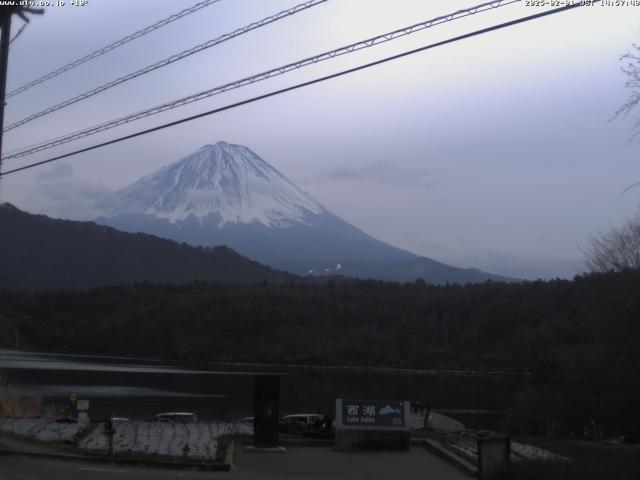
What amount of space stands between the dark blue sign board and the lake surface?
25.2 meters

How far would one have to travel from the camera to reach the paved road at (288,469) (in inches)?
625

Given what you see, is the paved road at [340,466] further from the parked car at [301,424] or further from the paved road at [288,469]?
the parked car at [301,424]

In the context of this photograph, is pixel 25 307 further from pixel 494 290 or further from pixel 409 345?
pixel 494 290

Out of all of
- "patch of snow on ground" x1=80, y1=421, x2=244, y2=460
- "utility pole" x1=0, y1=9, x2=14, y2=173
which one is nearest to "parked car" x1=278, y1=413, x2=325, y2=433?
"patch of snow on ground" x1=80, y1=421, x2=244, y2=460

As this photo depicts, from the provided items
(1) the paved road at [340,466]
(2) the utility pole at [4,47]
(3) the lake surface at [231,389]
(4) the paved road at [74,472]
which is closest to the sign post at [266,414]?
(1) the paved road at [340,466]

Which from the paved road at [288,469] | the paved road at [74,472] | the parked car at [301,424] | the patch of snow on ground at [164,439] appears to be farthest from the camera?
the parked car at [301,424]

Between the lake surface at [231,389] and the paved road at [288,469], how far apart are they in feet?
84.6

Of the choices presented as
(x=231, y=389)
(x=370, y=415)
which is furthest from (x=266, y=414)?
(x=231, y=389)

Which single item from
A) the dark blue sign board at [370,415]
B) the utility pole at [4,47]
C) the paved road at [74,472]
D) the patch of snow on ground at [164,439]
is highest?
the utility pole at [4,47]

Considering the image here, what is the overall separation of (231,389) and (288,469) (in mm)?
62292

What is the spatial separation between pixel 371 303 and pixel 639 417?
108m

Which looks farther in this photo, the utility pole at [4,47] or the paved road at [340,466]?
the utility pole at [4,47]

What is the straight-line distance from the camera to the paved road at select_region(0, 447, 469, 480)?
625 inches

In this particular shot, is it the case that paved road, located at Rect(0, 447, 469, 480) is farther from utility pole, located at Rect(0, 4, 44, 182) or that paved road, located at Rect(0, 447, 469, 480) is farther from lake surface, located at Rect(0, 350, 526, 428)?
lake surface, located at Rect(0, 350, 526, 428)
